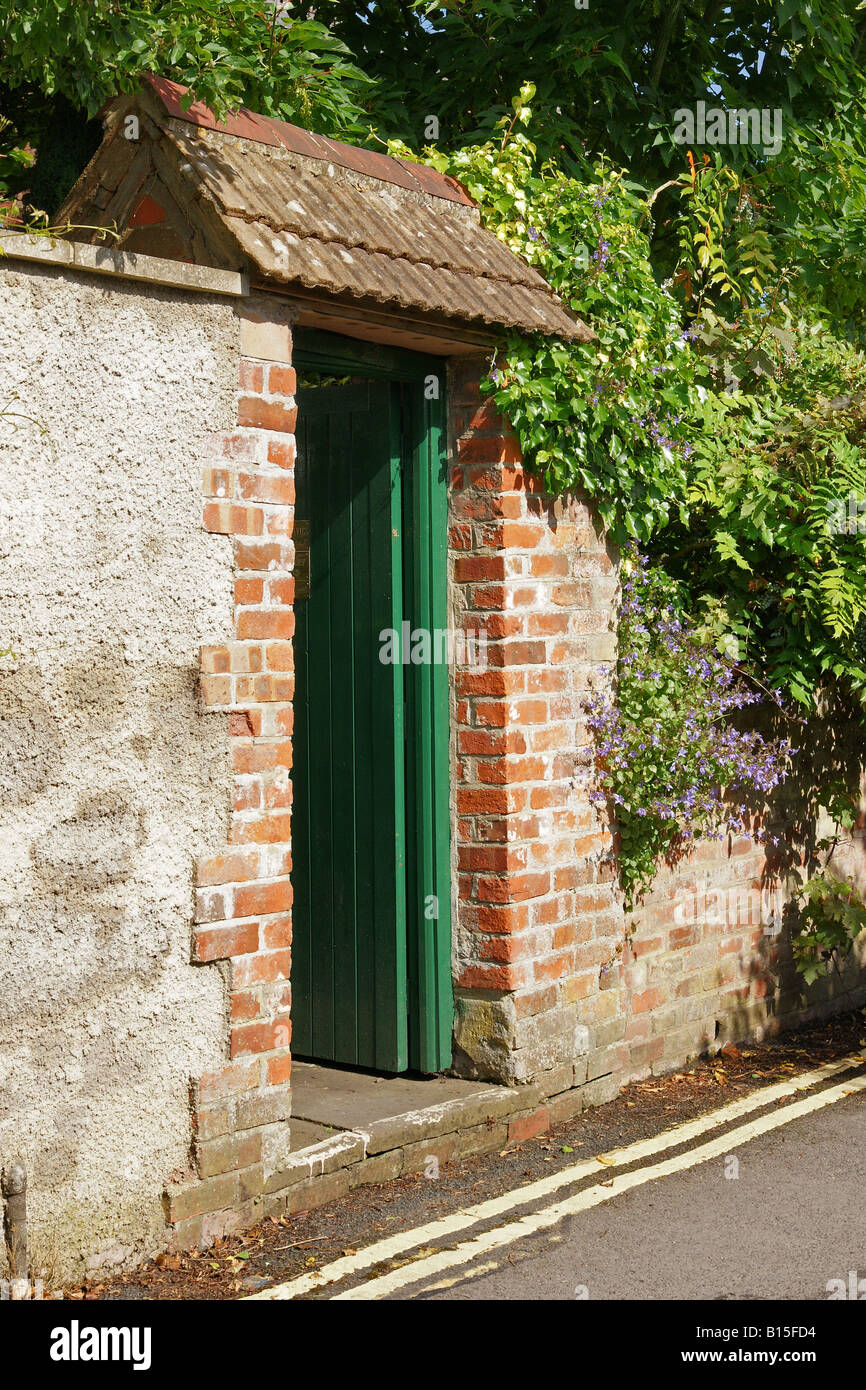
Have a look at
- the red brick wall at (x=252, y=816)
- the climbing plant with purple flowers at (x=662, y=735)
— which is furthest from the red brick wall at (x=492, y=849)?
the climbing plant with purple flowers at (x=662, y=735)

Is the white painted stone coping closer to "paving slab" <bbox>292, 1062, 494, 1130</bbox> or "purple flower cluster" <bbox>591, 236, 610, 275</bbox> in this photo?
"purple flower cluster" <bbox>591, 236, 610, 275</bbox>

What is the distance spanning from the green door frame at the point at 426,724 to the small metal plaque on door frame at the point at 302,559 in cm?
41

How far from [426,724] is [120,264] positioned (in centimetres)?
222

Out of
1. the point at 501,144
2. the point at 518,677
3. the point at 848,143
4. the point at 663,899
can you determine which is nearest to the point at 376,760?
the point at 518,677

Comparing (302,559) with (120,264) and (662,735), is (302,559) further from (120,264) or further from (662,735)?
(120,264)

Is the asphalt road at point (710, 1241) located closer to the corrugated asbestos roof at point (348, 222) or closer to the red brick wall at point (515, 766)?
the red brick wall at point (515, 766)

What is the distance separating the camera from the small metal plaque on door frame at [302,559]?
5.59 m

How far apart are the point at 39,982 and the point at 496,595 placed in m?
2.41

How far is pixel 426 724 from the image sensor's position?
546 centimetres

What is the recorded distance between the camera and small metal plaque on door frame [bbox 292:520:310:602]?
220 inches

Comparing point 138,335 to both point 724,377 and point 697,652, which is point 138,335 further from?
point 724,377

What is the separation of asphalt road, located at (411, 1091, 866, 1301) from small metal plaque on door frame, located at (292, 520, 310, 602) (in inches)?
101

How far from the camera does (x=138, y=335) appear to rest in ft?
13.0

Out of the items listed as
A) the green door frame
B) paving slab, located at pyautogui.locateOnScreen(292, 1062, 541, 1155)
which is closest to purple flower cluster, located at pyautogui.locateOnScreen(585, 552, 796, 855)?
the green door frame
